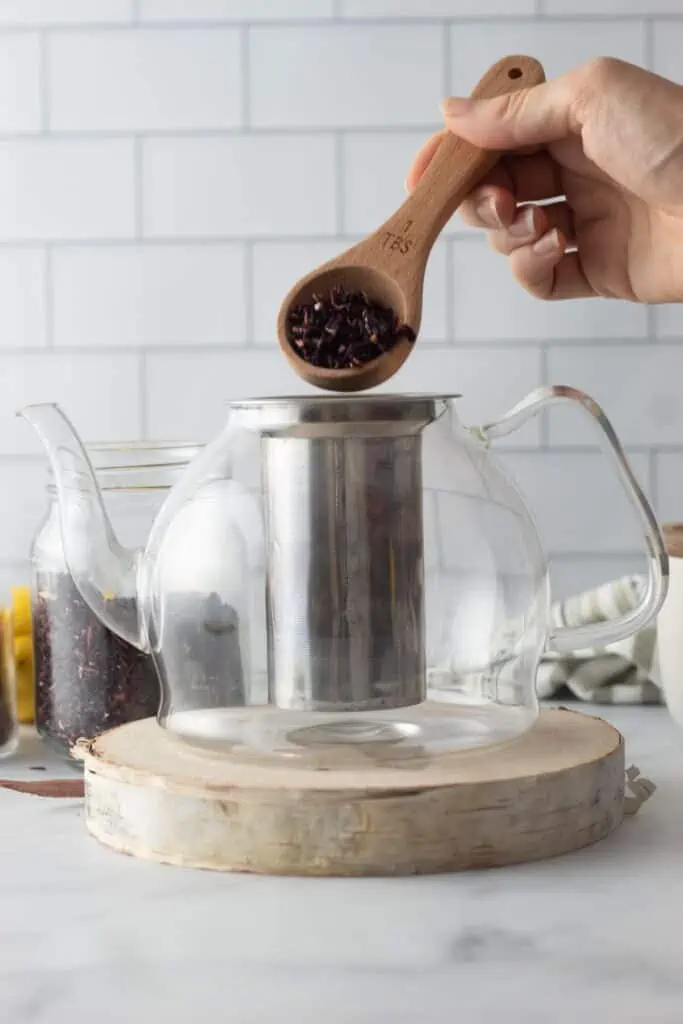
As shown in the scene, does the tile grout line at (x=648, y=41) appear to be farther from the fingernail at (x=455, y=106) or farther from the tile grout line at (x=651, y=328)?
the fingernail at (x=455, y=106)

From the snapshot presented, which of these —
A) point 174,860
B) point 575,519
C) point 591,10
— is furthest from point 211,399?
point 174,860

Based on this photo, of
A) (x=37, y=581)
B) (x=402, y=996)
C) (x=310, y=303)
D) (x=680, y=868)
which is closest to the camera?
(x=402, y=996)

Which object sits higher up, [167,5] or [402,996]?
[167,5]

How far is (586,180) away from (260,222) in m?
0.47

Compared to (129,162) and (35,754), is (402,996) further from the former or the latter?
(129,162)

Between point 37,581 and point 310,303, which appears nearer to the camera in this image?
point 310,303

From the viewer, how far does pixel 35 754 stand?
1057mm

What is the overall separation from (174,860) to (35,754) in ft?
1.13

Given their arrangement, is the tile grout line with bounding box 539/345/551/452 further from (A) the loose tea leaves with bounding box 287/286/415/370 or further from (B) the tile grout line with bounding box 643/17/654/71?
(A) the loose tea leaves with bounding box 287/286/415/370

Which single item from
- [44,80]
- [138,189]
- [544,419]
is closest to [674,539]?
[544,419]

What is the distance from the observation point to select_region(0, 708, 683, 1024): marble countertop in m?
0.57

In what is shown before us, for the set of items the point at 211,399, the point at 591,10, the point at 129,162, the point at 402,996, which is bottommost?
the point at 402,996

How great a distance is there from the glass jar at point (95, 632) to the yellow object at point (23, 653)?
0.12m

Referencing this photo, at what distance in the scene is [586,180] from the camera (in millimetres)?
1160
